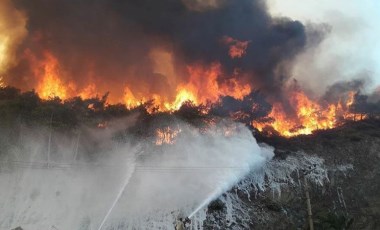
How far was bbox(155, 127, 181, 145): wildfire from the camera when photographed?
45.7 metres

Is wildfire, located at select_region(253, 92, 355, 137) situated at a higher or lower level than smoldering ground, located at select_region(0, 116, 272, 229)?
higher

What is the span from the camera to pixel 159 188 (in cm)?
3941

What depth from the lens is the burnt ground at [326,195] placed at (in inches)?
1503

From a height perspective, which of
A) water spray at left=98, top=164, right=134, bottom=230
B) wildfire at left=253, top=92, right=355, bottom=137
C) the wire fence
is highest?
wildfire at left=253, top=92, right=355, bottom=137

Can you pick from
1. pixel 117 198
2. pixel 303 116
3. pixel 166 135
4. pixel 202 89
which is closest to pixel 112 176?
pixel 117 198

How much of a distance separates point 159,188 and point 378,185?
79.9 ft

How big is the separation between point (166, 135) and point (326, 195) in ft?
62.4

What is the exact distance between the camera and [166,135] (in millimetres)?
46625

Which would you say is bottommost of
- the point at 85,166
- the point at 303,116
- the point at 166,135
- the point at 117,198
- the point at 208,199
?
the point at 117,198

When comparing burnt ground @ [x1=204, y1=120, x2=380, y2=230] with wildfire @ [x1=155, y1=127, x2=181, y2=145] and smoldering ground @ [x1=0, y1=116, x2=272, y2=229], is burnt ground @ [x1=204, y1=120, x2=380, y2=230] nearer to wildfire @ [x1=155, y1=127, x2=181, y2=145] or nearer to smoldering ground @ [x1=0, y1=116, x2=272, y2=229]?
smoldering ground @ [x1=0, y1=116, x2=272, y2=229]

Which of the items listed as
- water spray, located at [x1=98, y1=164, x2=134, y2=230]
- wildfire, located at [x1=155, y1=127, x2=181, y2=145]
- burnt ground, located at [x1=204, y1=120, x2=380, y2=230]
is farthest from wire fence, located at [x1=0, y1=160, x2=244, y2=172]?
wildfire, located at [x1=155, y1=127, x2=181, y2=145]

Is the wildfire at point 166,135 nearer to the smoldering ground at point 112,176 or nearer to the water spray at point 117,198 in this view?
the smoldering ground at point 112,176

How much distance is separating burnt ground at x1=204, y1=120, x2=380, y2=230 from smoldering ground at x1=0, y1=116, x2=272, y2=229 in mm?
2815

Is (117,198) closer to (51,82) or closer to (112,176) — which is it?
(112,176)
